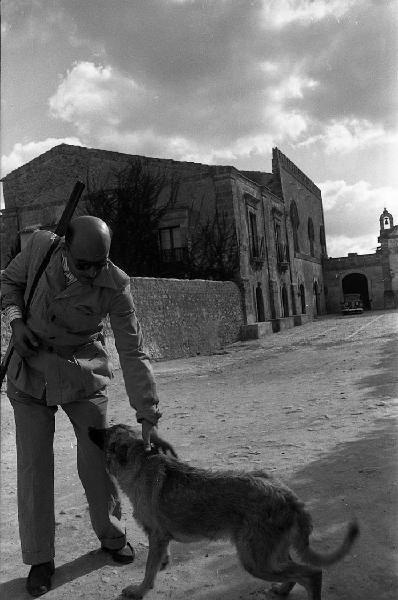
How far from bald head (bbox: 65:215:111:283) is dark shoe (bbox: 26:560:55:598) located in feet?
5.32

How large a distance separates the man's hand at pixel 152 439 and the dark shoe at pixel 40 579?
879 millimetres

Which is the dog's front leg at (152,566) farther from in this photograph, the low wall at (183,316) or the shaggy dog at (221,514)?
the low wall at (183,316)

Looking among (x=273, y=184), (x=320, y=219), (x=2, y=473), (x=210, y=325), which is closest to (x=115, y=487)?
(x=2, y=473)

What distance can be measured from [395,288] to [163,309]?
101ft

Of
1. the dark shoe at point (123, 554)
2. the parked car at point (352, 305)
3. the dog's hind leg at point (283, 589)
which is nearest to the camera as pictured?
the dog's hind leg at point (283, 589)

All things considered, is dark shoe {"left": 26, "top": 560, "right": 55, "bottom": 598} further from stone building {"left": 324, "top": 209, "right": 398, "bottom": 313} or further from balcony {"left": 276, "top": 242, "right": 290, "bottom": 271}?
stone building {"left": 324, "top": 209, "right": 398, "bottom": 313}

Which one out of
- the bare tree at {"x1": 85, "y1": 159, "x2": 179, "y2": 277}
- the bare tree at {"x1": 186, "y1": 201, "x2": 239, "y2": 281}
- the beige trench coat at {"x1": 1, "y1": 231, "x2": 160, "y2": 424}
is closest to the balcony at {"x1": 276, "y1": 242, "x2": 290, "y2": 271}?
the bare tree at {"x1": 186, "y1": 201, "x2": 239, "y2": 281}

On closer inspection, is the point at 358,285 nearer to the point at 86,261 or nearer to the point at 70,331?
the point at 70,331

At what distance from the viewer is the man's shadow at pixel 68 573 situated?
2833mm

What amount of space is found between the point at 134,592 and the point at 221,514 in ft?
2.23

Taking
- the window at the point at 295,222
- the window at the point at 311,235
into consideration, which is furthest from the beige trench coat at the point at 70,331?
the window at the point at 311,235

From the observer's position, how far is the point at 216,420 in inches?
258

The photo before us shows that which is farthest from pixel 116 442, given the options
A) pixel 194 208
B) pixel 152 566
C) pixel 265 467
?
pixel 194 208

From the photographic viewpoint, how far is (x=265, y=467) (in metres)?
4.37
